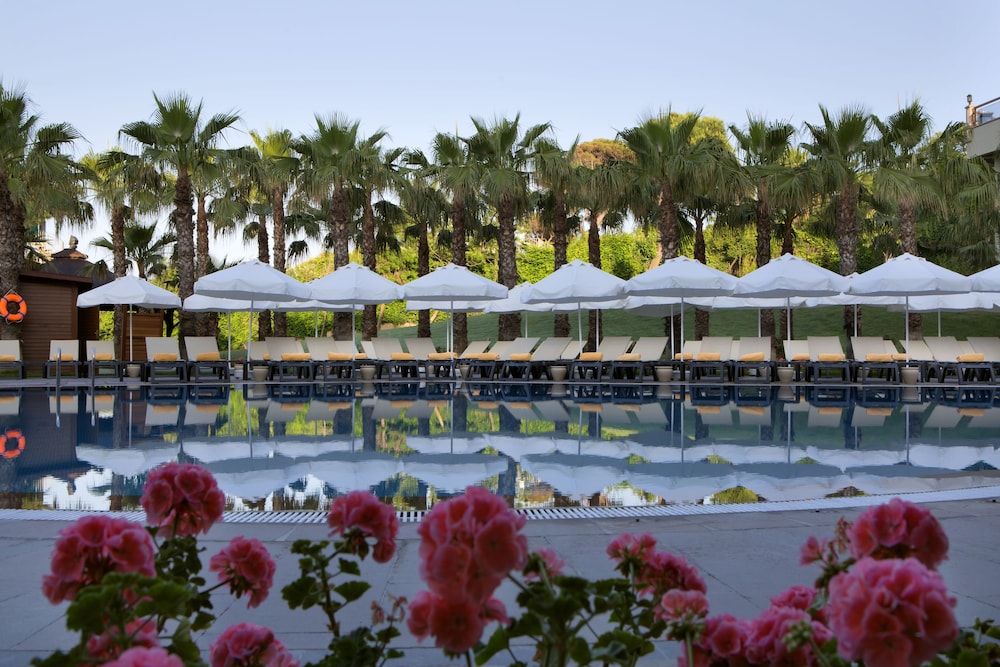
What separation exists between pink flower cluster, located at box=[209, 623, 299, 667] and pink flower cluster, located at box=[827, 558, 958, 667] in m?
0.96

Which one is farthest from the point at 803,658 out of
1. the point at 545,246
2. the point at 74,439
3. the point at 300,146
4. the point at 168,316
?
the point at 545,246

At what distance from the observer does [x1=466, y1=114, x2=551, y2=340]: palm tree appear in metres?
22.2

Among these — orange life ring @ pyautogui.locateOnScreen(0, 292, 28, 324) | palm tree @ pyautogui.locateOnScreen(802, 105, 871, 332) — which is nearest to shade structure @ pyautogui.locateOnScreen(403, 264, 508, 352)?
palm tree @ pyautogui.locateOnScreen(802, 105, 871, 332)

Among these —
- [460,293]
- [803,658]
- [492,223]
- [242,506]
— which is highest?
[492,223]

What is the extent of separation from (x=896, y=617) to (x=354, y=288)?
18.0 meters

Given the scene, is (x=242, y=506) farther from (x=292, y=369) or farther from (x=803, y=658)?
(x=292, y=369)

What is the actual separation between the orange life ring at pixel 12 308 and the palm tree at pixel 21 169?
0.40 meters

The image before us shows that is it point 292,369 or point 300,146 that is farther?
point 300,146

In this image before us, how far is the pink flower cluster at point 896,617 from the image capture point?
969 millimetres

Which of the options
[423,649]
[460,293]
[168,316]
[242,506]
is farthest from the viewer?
[168,316]

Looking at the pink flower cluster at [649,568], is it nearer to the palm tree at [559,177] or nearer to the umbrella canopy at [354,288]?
the umbrella canopy at [354,288]

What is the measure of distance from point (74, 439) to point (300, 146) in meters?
15.0

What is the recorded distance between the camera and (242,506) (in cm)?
580

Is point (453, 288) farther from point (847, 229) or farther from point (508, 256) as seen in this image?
point (847, 229)
